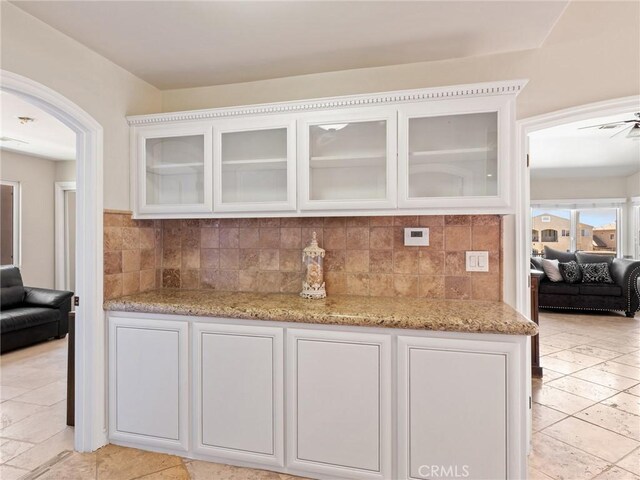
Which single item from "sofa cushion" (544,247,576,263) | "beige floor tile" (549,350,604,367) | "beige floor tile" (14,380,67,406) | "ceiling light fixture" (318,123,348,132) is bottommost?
"beige floor tile" (14,380,67,406)

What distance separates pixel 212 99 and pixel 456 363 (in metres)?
2.35

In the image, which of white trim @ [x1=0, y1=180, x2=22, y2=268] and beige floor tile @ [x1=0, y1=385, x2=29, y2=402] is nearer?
beige floor tile @ [x1=0, y1=385, x2=29, y2=402]

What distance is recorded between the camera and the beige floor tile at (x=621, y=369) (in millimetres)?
3461

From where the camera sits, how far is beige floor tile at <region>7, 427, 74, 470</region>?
2178 millimetres

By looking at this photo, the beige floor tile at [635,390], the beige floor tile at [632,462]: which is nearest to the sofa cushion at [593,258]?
the beige floor tile at [635,390]

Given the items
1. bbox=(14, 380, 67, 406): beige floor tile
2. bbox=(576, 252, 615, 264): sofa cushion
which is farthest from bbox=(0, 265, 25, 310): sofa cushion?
bbox=(576, 252, 615, 264): sofa cushion

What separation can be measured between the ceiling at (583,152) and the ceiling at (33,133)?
18.3ft

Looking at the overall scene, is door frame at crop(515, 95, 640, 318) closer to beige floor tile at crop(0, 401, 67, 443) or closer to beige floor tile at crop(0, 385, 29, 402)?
beige floor tile at crop(0, 401, 67, 443)

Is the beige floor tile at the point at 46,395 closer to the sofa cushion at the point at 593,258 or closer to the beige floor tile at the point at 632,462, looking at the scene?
the beige floor tile at the point at 632,462

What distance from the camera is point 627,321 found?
559 centimetres

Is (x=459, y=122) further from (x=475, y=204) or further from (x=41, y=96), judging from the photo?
(x=41, y=96)

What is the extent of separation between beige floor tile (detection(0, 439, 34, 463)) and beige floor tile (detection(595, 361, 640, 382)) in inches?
187

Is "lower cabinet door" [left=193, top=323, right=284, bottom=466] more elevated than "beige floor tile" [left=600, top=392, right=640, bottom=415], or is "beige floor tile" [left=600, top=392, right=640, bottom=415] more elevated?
"lower cabinet door" [left=193, top=323, right=284, bottom=466]

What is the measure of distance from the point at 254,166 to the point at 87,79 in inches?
42.8
